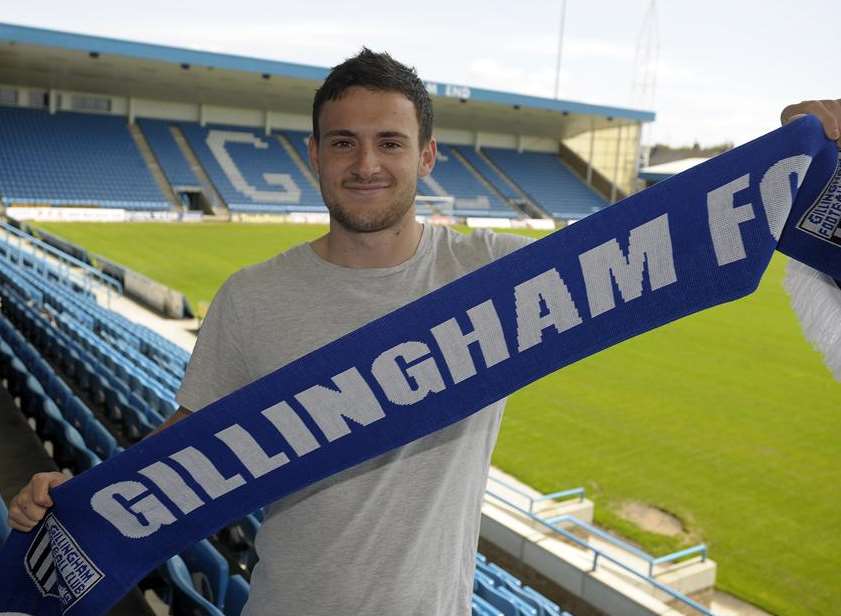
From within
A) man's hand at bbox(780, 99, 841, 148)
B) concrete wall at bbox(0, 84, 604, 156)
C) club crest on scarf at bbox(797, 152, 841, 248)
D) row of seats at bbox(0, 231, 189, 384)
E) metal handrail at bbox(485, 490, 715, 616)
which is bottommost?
metal handrail at bbox(485, 490, 715, 616)

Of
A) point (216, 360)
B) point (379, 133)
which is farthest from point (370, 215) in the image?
point (216, 360)

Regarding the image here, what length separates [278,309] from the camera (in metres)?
1.65

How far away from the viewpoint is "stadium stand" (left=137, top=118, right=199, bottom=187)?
3256 cm

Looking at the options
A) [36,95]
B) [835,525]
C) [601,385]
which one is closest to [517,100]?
[36,95]

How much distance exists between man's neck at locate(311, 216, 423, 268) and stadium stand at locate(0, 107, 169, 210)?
28.2 meters

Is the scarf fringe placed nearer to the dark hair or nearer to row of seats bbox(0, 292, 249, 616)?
the dark hair

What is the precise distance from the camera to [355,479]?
64.7 inches

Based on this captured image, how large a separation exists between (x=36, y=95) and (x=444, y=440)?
121ft

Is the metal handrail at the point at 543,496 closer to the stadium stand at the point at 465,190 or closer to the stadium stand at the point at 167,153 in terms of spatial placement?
the stadium stand at the point at 167,153

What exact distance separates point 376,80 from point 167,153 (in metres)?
34.8

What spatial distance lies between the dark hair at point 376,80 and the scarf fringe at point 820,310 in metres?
0.90

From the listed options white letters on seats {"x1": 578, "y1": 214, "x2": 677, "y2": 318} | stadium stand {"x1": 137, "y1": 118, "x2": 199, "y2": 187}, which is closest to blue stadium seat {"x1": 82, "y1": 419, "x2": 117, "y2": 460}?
white letters on seats {"x1": 578, "y1": 214, "x2": 677, "y2": 318}

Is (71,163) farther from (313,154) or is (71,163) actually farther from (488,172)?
(313,154)

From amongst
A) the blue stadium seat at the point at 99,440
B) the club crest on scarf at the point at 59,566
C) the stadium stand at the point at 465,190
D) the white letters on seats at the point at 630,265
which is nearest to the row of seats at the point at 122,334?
the blue stadium seat at the point at 99,440
